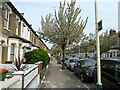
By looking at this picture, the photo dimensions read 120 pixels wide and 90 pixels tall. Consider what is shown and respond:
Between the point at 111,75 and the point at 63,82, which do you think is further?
the point at 63,82

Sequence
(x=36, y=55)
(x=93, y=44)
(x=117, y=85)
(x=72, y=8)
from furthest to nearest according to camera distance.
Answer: (x=93, y=44), (x=72, y=8), (x=36, y=55), (x=117, y=85)

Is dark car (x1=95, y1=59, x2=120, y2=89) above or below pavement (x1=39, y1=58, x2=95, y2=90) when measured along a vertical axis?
above

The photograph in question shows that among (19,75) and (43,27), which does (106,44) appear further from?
(19,75)

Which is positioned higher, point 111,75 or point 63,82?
point 111,75

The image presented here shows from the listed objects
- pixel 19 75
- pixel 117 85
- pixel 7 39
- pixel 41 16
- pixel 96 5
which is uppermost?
pixel 41 16

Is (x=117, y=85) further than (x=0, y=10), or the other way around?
(x=0, y=10)

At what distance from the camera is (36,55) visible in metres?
9.69

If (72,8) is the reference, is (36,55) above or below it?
below

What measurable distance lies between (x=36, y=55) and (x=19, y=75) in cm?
648

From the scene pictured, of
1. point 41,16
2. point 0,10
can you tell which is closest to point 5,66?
point 0,10

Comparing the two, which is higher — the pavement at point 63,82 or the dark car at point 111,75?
the dark car at point 111,75

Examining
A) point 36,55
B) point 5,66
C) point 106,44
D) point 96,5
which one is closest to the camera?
point 96,5

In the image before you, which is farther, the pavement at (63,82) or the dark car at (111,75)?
the pavement at (63,82)

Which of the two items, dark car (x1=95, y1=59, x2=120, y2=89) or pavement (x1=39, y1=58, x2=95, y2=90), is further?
pavement (x1=39, y1=58, x2=95, y2=90)
